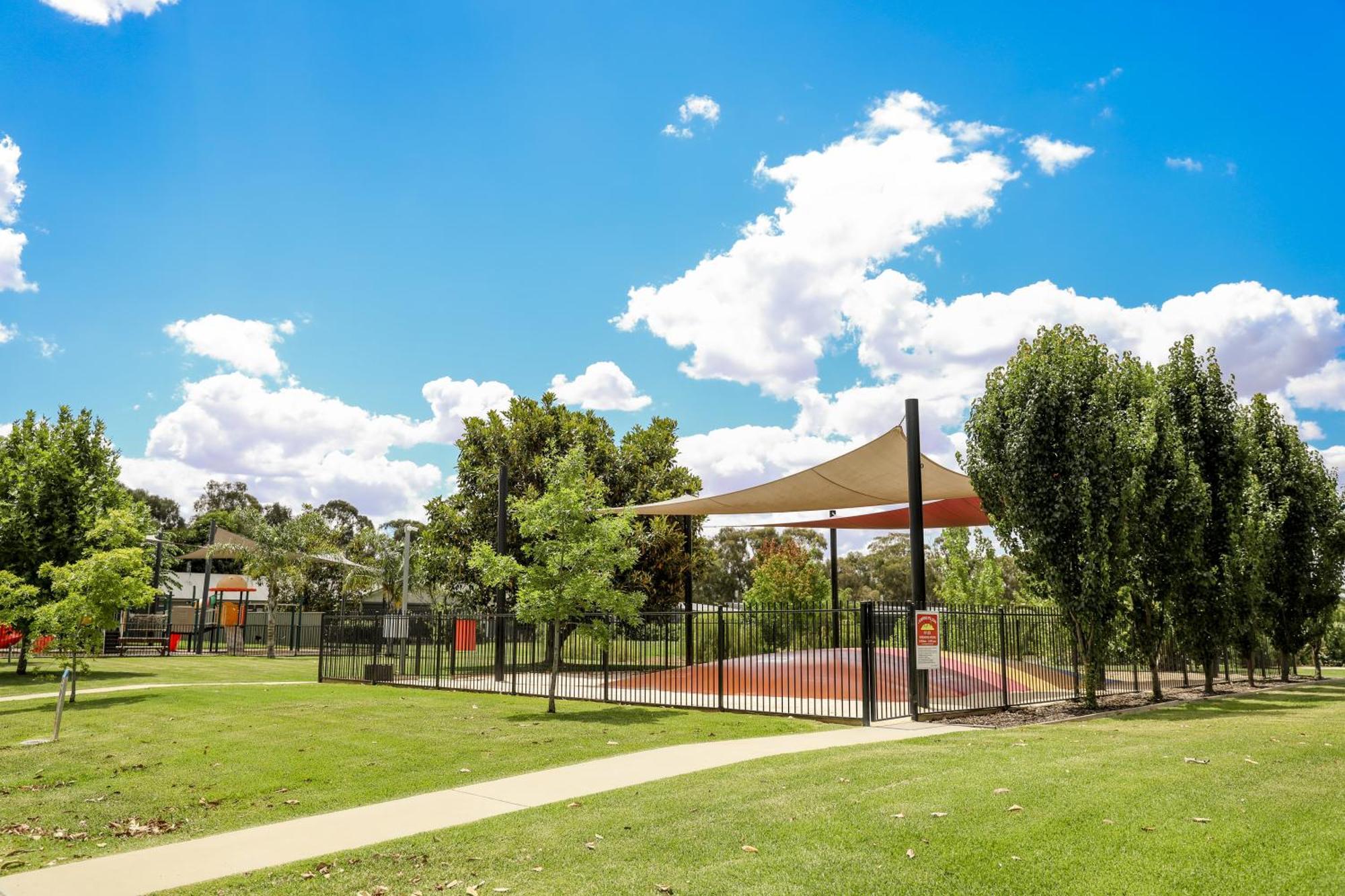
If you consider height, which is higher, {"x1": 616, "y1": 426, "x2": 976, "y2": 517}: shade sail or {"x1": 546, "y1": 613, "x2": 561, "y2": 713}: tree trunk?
{"x1": 616, "y1": 426, "x2": 976, "y2": 517}: shade sail

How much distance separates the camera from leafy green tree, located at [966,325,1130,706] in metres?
16.0

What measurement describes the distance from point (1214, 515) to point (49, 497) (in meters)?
29.2

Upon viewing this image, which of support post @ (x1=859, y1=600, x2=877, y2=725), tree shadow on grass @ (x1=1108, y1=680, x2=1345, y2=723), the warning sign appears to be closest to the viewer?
support post @ (x1=859, y1=600, x2=877, y2=725)

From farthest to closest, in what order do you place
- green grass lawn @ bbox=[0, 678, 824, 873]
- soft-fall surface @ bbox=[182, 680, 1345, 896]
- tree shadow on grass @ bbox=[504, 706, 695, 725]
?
tree shadow on grass @ bbox=[504, 706, 695, 725] < green grass lawn @ bbox=[0, 678, 824, 873] < soft-fall surface @ bbox=[182, 680, 1345, 896]

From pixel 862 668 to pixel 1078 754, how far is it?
422 centimetres

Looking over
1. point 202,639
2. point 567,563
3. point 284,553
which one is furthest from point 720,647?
point 284,553

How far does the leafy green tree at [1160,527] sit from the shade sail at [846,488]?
3465mm

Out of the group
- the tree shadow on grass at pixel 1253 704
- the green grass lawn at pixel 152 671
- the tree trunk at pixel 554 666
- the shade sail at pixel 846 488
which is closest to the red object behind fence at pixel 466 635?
the shade sail at pixel 846 488

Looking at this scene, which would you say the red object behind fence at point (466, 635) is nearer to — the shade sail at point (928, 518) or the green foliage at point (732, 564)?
the shade sail at point (928, 518)

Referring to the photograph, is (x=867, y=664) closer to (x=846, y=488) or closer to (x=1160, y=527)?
(x=846, y=488)

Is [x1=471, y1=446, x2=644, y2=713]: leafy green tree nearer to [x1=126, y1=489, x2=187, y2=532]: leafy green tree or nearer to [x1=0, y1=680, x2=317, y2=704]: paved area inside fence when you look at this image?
[x1=0, y1=680, x2=317, y2=704]: paved area inside fence

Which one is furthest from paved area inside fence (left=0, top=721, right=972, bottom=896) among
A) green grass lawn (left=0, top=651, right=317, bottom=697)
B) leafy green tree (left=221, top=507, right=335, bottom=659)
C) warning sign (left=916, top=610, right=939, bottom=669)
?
leafy green tree (left=221, top=507, right=335, bottom=659)

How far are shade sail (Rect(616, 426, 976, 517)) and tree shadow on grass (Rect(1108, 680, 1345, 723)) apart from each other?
5.73 meters

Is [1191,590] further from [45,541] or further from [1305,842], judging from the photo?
[45,541]
